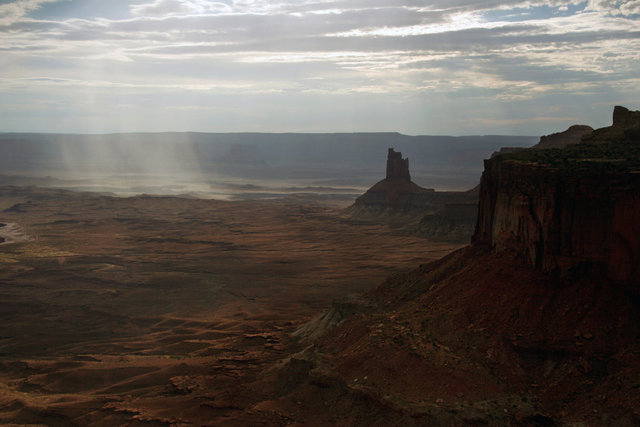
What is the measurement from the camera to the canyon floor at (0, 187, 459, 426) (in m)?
22.7

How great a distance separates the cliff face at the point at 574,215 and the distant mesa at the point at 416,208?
49532 millimetres

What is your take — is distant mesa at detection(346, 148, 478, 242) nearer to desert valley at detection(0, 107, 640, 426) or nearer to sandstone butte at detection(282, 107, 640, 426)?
desert valley at detection(0, 107, 640, 426)

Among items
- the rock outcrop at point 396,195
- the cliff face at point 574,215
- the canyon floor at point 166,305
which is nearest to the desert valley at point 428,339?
the cliff face at point 574,215

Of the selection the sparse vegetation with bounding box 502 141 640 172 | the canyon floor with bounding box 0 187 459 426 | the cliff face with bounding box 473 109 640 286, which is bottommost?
the canyon floor with bounding box 0 187 459 426

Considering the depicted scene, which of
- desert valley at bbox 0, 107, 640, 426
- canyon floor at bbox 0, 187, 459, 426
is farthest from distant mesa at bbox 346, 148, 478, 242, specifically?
desert valley at bbox 0, 107, 640, 426

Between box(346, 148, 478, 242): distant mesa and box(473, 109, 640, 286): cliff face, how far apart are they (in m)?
49.5

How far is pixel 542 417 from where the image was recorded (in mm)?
15914

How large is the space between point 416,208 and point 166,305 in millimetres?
55938

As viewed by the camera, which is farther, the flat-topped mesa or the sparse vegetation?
the flat-topped mesa

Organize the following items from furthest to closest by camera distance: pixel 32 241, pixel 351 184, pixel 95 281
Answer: pixel 351 184, pixel 32 241, pixel 95 281

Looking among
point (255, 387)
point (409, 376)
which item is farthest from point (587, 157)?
point (255, 387)

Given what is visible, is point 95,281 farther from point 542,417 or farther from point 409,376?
point 542,417

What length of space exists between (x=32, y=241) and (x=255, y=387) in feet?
208

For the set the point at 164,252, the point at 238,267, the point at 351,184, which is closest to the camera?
the point at 238,267
